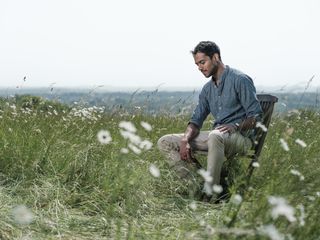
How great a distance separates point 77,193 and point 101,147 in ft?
2.80

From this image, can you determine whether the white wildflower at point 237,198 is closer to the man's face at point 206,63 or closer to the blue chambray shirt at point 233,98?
the blue chambray shirt at point 233,98

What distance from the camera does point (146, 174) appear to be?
515 cm

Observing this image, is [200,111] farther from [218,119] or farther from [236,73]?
[236,73]

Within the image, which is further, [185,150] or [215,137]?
[185,150]

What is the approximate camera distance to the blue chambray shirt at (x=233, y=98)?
5.15 m

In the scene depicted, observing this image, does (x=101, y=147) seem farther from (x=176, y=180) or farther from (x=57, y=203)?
(x=57, y=203)

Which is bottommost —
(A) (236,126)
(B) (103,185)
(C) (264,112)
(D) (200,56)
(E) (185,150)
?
(B) (103,185)

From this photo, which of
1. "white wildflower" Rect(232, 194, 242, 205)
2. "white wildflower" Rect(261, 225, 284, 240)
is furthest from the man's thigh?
"white wildflower" Rect(261, 225, 284, 240)

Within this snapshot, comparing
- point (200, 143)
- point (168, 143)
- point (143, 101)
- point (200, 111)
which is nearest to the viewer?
point (200, 143)

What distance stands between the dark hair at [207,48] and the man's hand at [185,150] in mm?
852

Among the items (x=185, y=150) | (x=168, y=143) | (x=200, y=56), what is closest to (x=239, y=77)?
(x=200, y=56)

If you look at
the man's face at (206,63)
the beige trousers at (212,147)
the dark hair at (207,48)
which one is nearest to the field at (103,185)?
the beige trousers at (212,147)

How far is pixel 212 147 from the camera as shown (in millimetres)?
5055

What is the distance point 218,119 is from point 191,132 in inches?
12.3
